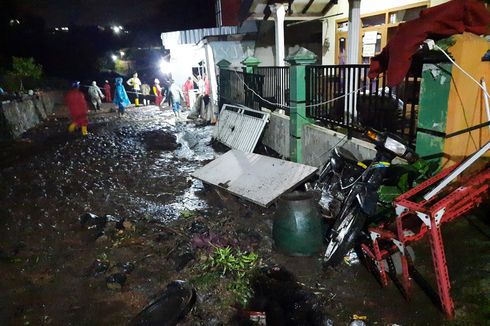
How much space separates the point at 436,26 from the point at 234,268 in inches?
147

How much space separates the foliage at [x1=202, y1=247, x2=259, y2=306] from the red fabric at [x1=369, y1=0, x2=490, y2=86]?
9.94ft

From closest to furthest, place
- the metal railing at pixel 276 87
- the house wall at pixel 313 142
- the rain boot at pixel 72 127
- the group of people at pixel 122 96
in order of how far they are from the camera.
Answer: the house wall at pixel 313 142 < the metal railing at pixel 276 87 < the group of people at pixel 122 96 < the rain boot at pixel 72 127

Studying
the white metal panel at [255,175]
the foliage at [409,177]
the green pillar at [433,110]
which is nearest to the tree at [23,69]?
the white metal panel at [255,175]

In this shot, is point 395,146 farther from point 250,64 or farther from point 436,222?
point 250,64

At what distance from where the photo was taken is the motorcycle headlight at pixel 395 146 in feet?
12.6

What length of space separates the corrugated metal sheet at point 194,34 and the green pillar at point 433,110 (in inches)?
503

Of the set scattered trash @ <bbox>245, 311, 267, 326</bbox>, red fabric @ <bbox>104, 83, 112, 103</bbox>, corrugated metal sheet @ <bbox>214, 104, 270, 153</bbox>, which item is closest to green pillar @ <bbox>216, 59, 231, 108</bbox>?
corrugated metal sheet @ <bbox>214, 104, 270, 153</bbox>

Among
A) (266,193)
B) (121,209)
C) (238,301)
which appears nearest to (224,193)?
(266,193)

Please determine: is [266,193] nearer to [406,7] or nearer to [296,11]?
[406,7]

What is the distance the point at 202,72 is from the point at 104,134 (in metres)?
7.76

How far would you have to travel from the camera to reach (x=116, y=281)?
392 cm

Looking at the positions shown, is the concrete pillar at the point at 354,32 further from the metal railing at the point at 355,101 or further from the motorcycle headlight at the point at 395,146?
the motorcycle headlight at the point at 395,146

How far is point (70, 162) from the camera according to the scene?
30.5ft

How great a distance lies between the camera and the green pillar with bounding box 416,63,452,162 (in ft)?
12.7
